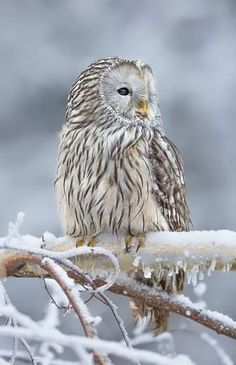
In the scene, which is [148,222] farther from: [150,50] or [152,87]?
[150,50]

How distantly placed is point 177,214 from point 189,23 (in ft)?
29.3

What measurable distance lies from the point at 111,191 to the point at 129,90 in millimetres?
406

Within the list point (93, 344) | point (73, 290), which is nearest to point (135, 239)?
point (73, 290)

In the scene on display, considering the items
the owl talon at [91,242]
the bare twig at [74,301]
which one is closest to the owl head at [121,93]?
the owl talon at [91,242]

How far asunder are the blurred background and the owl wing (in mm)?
3602

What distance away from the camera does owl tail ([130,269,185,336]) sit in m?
3.87

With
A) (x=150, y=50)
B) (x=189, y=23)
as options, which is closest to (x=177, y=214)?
(x=150, y=50)

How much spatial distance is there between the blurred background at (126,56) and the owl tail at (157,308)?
3.84m

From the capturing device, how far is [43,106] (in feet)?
36.8

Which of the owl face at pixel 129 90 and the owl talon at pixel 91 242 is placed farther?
the owl face at pixel 129 90

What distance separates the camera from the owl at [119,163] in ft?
13.9

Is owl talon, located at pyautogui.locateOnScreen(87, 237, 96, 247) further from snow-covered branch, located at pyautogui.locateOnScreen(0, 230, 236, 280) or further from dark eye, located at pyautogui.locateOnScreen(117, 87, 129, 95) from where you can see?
dark eye, located at pyautogui.locateOnScreen(117, 87, 129, 95)

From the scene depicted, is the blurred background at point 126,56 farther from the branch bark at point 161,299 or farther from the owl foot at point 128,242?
the branch bark at point 161,299

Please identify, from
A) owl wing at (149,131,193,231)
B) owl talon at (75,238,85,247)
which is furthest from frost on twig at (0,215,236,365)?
owl wing at (149,131,193,231)
